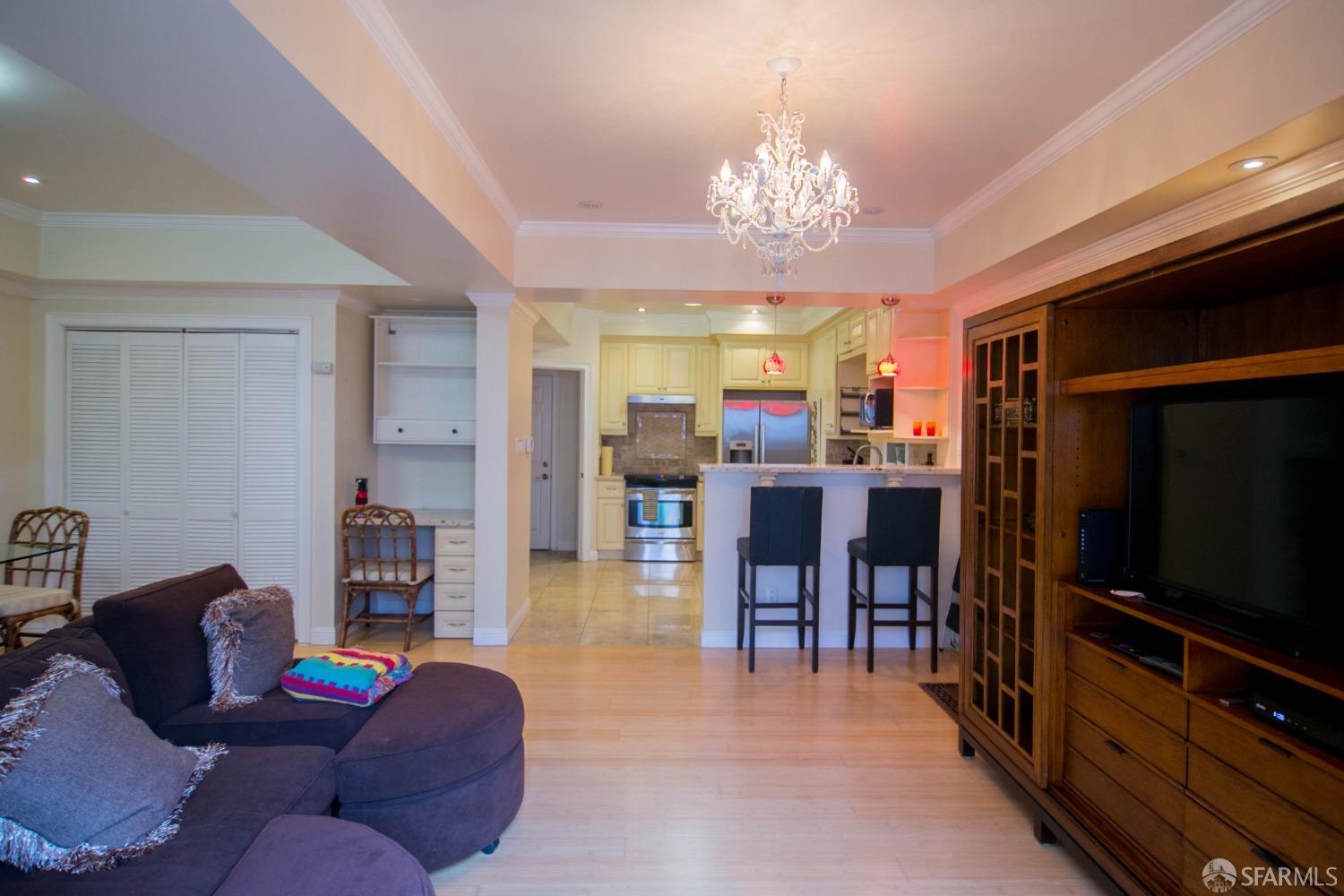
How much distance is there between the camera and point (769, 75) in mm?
2326

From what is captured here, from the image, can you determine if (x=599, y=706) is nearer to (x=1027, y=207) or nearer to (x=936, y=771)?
(x=936, y=771)

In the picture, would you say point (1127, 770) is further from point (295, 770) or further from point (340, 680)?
point (340, 680)

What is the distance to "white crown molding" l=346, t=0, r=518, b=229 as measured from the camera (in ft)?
6.43

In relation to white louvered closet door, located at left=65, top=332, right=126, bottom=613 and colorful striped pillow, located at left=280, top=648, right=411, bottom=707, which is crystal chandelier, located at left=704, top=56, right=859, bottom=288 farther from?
white louvered closet door, located at left=65, top=332, right=126, bottom=613

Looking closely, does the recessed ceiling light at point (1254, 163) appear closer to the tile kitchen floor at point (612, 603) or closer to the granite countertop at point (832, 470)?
the granite countertop at point (832, 470)

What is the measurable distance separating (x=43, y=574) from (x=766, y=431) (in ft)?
19.6

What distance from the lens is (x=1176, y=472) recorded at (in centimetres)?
197

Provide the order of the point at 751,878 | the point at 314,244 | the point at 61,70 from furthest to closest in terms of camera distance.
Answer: the point at 314,244 < the point at 751,878 < the point at 61,70

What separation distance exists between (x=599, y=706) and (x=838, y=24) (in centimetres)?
315

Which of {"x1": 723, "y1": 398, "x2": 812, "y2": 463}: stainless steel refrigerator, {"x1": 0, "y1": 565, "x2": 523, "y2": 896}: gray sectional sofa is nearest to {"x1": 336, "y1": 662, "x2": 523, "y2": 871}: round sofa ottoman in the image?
{"x1": 0, "y1": 565, "x2": 523, "y2": 896}: gray sectional sofa

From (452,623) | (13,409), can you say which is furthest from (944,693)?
(13,409)

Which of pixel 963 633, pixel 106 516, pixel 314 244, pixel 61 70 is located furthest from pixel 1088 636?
pixel 106 516

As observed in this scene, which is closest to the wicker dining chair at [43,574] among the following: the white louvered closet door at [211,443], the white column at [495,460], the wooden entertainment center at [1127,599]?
the white louvered closet door at [211,443]

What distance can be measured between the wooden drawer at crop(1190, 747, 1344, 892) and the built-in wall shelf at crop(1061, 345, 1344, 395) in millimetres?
953
